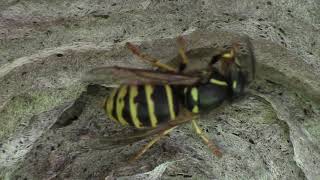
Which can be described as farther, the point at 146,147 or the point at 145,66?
the point at 146,147

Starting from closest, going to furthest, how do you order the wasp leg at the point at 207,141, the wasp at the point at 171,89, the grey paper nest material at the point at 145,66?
the grey paper nest material at the point at 145,66, the wasp at the point at 171,89, the wasp leg at the point at 207,141

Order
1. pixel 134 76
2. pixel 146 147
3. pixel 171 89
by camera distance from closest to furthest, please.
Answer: pixel 134 76
pixel 171 89
pixel 146 147

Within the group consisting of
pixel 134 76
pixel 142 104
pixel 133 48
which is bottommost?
pixel 142 104

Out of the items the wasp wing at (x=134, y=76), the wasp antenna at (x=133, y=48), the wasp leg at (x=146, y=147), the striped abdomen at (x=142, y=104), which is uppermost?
the wasp antenna at (x=133, y=48)

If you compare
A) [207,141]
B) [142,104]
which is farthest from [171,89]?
[207,141]

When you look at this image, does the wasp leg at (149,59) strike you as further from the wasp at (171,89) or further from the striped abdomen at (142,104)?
the striped abdomen at (142,104)

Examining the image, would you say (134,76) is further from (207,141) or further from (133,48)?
(207,141)

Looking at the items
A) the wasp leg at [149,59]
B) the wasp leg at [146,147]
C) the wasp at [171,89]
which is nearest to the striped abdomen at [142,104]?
the wasp at [171,89]
